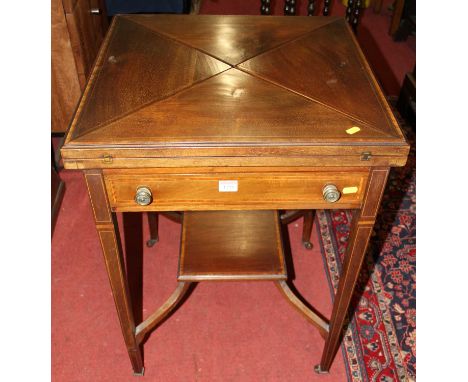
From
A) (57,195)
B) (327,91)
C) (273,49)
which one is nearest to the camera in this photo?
(327,91)

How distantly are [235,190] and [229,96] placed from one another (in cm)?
24

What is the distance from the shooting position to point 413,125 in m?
2.73

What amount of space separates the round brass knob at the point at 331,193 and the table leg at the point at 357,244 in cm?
7

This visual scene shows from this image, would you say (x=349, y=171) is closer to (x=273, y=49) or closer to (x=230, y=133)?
(x=230, y=133)

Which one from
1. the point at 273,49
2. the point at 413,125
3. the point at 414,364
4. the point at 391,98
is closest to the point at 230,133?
the point at 273,49

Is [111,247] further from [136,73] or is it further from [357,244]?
[357,244]

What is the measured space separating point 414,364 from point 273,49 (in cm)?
118

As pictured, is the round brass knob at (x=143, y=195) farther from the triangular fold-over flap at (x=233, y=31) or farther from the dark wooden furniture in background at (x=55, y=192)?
the dark wooden furniture in background at (x=55, y=192)

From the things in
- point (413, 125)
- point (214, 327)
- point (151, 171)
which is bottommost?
point (214, 327)

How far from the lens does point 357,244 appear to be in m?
1.20

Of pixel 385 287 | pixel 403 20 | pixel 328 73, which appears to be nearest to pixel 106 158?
pixel 328 73

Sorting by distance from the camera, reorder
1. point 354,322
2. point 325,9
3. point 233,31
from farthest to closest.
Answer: point 325,9, point 354,322, point 233,31

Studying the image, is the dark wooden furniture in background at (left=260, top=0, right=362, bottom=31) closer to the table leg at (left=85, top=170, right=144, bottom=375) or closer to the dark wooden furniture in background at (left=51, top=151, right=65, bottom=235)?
the dark wooden furniture in background at (left=51, top=151, right=65, bottom=235)

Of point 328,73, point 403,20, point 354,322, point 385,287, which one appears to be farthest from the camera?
point 403,20
